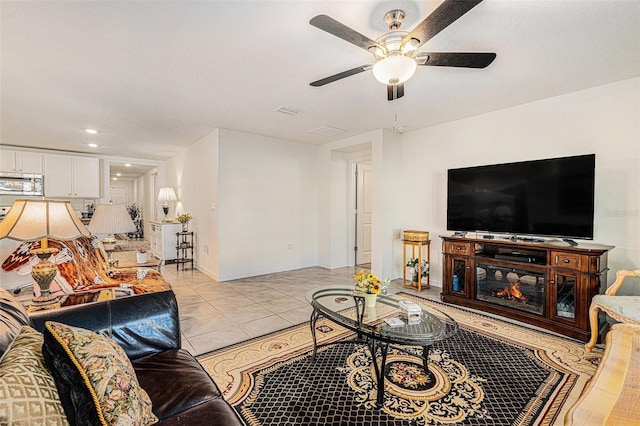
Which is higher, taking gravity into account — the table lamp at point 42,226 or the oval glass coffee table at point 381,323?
the table lamp at point 42,226

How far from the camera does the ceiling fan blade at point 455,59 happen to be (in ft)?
6.19

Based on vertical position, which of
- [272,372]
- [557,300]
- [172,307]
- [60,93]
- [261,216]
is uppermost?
[60,93]

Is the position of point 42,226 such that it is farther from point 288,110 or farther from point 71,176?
point 71,176

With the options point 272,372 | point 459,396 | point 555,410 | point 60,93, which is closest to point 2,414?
point 272,372

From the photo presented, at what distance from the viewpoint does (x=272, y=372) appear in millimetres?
2154

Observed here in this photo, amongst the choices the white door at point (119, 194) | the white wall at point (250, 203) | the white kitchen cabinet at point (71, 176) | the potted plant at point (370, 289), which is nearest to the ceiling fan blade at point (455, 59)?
the potted plant at point (370, 289)

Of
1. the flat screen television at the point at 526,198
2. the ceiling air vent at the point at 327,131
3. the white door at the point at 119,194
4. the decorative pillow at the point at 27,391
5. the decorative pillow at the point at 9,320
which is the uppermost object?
the ceiling air vent at the point at 327,131

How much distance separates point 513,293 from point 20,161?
8659 mm

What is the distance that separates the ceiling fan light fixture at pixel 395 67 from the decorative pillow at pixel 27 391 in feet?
6.91

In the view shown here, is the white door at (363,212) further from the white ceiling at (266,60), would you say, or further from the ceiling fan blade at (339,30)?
the ceiling fan blade at (339,30)

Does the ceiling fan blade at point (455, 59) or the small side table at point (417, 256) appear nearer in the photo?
the ceiling fan blade at point (455, 59)

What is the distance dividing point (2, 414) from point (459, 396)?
215 cm

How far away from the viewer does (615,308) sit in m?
2.27

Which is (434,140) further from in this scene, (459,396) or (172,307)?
(172,307)
